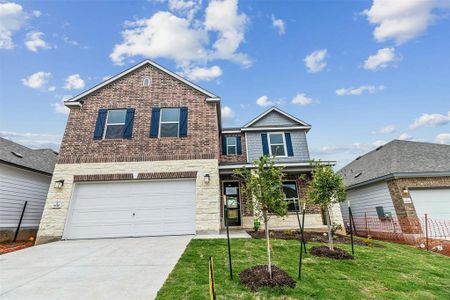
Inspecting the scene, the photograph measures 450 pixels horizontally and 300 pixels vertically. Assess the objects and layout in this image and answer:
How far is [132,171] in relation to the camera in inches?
368

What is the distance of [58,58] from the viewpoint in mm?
11117

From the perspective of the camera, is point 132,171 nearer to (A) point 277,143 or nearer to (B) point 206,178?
(B) point 206,178

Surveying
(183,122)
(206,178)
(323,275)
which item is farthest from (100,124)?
(323,275)

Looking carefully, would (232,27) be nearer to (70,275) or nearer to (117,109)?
(117,109)

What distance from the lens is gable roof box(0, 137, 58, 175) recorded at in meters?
9.58

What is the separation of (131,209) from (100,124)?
4.57 meters

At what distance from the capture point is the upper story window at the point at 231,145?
13.6 metres

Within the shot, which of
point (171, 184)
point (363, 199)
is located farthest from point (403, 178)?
point (171, 184)

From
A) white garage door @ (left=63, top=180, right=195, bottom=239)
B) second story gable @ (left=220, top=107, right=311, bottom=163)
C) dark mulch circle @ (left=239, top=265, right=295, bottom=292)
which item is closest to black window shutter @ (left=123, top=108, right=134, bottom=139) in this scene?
white garage door @ (left=63, top=180, right=195, bottom=239)

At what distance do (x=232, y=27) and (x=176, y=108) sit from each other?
5615mm

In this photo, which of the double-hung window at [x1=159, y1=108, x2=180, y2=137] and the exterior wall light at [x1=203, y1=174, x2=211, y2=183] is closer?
the exterior wall light at [x1=203, y1=174, x2=211, y2=183]

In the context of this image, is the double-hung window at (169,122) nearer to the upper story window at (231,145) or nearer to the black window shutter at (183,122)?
the black window shutter at (183,122)

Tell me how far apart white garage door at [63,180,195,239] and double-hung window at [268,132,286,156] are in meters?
5.92

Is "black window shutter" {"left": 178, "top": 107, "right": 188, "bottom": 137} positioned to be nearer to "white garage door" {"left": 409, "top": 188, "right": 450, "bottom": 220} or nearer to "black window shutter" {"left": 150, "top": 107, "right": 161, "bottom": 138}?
"black window shutter" {"left": 150, "top": 107, "right": 161, "bottom": 138}
